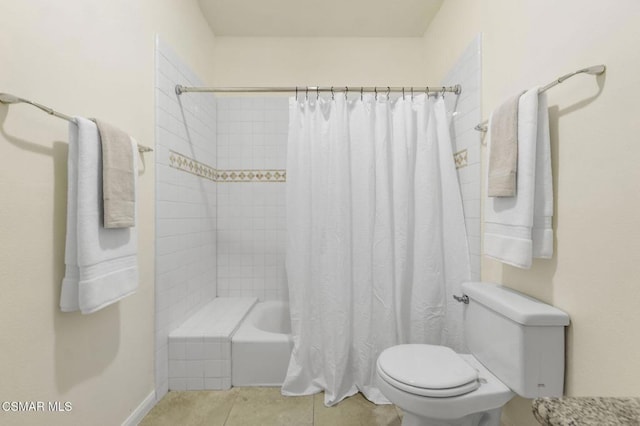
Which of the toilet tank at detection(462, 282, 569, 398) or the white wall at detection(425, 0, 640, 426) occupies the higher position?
the white wall at detection(425, 0, 640, 426)

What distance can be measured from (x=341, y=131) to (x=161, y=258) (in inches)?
51.3

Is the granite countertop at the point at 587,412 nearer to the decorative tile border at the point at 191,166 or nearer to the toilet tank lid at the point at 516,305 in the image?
the toilet tank lid at the point at 516,305

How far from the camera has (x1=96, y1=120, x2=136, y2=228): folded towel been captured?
1.12 meters

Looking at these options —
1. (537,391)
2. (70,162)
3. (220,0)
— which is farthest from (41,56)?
(537,391)

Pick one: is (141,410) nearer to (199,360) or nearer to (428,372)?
(199,360)

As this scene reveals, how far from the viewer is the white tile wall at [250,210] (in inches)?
103

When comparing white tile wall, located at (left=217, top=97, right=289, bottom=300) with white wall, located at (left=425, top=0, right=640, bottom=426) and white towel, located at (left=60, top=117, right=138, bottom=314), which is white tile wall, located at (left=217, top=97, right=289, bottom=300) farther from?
white wall, located at (left=425, top=0, right=640, bottom=426)

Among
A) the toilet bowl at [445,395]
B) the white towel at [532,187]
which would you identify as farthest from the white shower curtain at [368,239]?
the white towel at [532,187]

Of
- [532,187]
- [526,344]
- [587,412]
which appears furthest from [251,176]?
[587,412]

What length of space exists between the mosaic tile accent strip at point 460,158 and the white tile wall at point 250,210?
1381 millimetres

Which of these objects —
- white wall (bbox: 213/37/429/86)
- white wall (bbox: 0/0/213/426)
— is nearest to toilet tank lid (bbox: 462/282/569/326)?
white wall (bbox: 0/0/213/426)

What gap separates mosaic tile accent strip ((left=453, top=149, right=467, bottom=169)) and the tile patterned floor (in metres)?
1.48

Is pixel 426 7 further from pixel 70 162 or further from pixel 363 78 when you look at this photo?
pixel 70 162

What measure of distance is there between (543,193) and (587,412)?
0.80 meters
